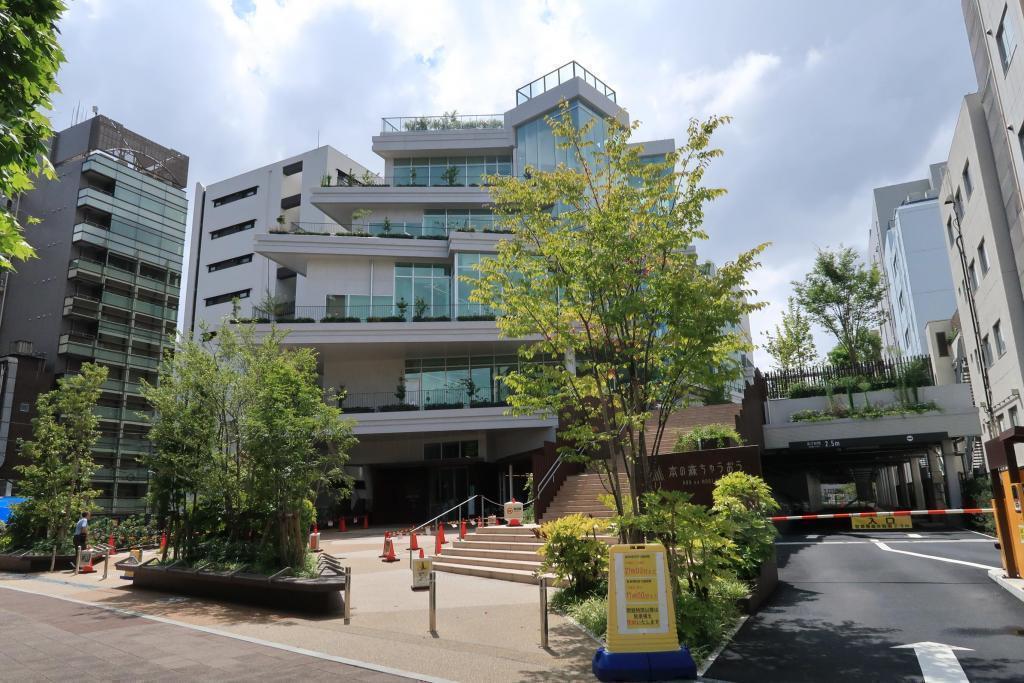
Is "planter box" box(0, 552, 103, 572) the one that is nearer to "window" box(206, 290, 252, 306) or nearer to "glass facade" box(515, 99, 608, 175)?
"glass facade" box(515, 99, 608, 175)

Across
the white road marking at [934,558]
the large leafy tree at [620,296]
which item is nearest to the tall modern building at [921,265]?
the white road marking at [934,558]

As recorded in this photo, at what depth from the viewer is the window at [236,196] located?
52.6 metres

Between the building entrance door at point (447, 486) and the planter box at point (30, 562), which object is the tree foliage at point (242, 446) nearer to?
the planter box at point (30, 562)

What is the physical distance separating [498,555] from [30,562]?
1472cm

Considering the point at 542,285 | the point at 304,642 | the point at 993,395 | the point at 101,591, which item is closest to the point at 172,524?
the point at 101,591

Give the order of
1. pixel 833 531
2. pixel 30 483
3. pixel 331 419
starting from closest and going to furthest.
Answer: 1. pixel 331 419
2. pixel 30 483
3. pixel 833 531

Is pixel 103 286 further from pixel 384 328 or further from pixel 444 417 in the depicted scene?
pixel 444 417

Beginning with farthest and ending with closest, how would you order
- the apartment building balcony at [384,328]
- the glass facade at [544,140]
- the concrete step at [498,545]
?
the glass facade at [544,140] → the apartment building balcony at [384,328] → the concrete step at [498,545]

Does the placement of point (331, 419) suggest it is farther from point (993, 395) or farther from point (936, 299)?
point (936, 299)

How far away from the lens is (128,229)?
5041 cm

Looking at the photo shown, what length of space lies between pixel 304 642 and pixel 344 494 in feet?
17.8

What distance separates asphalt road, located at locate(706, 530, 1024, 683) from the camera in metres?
6.92

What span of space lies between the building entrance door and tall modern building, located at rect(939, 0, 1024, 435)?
880 inches

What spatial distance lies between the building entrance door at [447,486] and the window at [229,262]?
88.2ft
